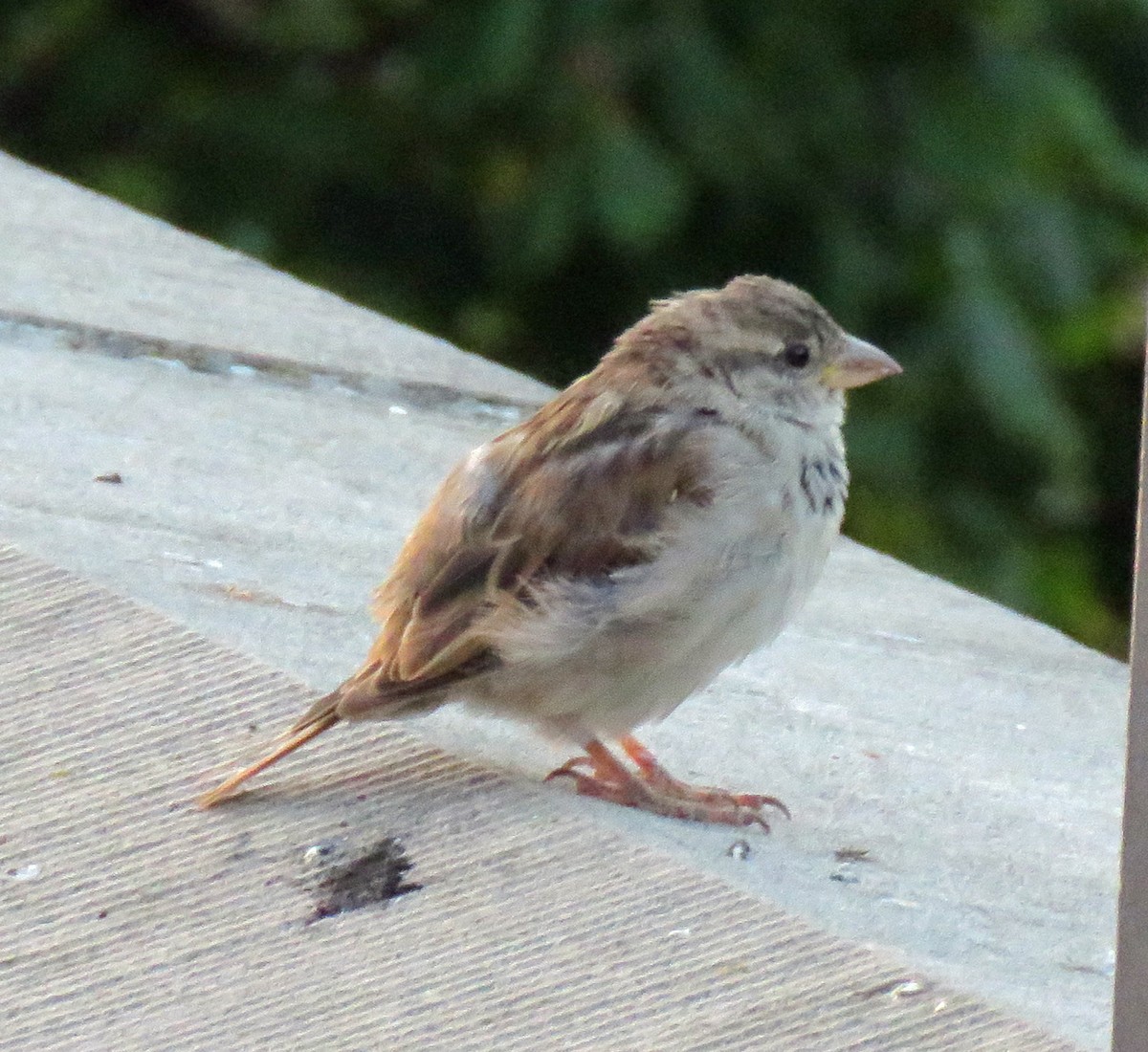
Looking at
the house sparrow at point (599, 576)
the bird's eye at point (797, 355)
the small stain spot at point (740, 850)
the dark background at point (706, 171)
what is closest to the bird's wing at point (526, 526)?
the house sparrow at point (599, 576)

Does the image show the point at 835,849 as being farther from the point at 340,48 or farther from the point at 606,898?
the point at 340,48

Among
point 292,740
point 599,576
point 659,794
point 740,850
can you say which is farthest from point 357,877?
point 599,576

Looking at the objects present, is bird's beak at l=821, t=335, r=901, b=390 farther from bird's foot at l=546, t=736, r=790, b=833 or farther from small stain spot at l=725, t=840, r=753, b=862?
small stain spot at l=725, t=840, r=753, b=862

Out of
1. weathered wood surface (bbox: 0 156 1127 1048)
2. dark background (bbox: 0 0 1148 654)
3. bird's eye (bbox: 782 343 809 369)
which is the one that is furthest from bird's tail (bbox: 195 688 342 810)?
dark background (bbox: 0 0 1148 654)

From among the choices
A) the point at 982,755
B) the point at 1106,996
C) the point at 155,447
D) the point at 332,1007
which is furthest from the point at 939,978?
the point at 155,447

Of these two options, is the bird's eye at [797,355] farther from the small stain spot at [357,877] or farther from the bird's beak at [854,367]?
the small stain spot at [357,877]

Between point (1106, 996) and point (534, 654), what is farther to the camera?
point (534, 654)
